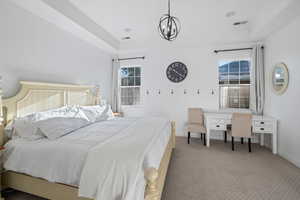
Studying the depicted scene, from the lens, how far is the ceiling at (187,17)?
2400 mm

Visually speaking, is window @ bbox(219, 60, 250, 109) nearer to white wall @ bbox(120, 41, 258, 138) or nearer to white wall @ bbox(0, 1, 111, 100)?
white wall @ bbox(120, 41, 258, 138)

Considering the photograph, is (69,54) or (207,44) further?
(207,44)

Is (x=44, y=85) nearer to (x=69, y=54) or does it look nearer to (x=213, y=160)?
(x=69, y=54)

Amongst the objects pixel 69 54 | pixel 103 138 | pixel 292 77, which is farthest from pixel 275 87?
pixel 69 54

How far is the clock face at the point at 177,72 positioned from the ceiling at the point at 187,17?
0.67 m

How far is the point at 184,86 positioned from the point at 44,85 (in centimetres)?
347

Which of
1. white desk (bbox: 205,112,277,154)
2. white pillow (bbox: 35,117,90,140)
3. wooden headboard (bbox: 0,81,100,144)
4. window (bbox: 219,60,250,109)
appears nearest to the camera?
white pillow (bbox: 35,117,90,140)

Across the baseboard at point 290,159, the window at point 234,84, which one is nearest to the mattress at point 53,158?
the baseboard at point 290,159

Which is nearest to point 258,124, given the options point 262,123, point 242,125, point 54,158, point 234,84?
point 262,123

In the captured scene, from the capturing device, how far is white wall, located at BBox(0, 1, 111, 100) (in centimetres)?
201

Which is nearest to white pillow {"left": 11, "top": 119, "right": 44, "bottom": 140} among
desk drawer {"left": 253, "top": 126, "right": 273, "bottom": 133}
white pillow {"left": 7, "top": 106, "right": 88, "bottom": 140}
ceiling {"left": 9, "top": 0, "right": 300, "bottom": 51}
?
white pillow {"left": 7, "top": 106, "right": 88, "bottom": 140}

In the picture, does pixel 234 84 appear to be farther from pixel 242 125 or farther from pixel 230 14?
pixel 230 14

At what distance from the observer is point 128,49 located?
4.38m

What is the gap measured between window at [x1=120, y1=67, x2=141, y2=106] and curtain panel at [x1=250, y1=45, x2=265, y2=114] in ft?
10.8
